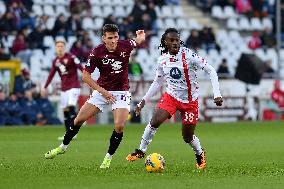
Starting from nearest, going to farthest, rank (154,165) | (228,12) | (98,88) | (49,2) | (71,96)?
(154,165)
(98,88)
(71,96)
(49,2)
(228,12)

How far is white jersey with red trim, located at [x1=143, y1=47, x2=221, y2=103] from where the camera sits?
45.7 ft

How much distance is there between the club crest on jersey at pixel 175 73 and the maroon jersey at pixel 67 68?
8854 mm

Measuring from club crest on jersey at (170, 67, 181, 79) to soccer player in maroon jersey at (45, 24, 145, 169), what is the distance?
2.30 ft

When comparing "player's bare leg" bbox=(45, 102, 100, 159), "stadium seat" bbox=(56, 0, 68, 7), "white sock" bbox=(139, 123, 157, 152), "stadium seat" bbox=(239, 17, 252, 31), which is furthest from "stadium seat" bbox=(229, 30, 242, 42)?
"white sock" bbox=(139, 123, 157, 152)

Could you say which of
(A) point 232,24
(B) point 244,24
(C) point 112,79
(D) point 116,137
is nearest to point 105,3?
(A) point 232,24

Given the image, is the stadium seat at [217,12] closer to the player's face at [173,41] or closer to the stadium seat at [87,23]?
the stadium seat at [87,23]

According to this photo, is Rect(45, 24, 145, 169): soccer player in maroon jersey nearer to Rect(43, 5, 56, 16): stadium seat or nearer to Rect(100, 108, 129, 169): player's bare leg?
Rect(100, 108, 129, 169): player's bare leg

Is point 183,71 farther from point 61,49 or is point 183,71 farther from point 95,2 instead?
point 95,2

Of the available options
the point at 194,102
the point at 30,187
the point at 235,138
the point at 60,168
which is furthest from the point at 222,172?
the point at 235,138

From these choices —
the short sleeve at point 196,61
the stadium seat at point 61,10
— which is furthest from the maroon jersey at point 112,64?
the stadium seat at point 61,10

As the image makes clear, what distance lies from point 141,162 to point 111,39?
239 centimetres

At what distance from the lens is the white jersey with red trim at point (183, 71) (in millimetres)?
13938

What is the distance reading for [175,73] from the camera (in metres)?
14.1

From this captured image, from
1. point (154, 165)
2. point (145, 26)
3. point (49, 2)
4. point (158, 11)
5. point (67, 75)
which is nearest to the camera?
point (154, 165)
